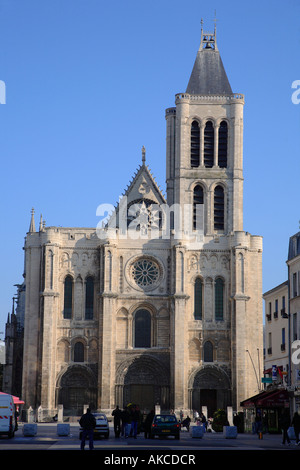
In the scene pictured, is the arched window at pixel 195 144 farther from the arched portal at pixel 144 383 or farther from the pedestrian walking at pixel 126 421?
the pedestrian walking at pixel 126 421

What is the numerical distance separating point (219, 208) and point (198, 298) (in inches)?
314

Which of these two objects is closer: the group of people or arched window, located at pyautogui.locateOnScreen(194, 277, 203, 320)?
the group of people

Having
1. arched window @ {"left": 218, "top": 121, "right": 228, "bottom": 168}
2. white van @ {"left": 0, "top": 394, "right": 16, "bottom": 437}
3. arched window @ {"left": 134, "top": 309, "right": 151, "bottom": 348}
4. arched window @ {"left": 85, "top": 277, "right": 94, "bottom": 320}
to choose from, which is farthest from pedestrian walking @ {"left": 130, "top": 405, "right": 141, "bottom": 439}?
arched window @ {"left": 218, "top": 121, "right": 228, "bottom": 168}

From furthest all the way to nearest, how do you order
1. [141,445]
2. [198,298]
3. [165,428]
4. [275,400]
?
[198,298], [275,400], [165,428], [141,445]

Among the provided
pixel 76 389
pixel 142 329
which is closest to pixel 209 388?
pixel 142 329

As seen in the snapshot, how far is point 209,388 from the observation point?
69.3 metres

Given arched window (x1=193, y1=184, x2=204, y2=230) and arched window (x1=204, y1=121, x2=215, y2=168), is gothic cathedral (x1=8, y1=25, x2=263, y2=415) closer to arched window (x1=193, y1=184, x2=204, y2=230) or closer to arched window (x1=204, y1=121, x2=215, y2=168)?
arched window (x1=193, y1=184, x2=204, y2=230)

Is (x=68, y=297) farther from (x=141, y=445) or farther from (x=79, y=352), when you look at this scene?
(x=141, y=445)

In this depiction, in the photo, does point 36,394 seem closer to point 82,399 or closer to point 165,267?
point 82,399

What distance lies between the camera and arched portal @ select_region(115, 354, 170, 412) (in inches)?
2721

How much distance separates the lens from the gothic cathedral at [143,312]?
224ft

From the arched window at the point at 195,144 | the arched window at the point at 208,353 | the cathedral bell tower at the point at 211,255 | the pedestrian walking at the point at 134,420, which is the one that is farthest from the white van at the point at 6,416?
the arched window at the point at 195,144

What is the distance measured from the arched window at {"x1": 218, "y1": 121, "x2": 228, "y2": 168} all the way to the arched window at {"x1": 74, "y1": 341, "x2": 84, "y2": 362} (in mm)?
18457

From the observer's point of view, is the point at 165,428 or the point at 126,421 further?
the point at 126,421
